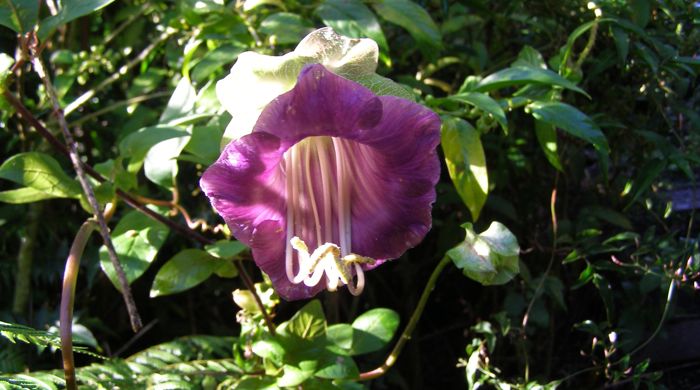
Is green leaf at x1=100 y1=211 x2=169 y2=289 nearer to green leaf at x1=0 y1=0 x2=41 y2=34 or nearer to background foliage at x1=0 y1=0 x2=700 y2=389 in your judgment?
background foliage at x1=0 y1=0 x2=700 y2=389

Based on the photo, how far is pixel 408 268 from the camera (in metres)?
1.42

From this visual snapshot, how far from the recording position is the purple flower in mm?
679

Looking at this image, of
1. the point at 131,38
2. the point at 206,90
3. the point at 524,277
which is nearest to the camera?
the point at 206,90

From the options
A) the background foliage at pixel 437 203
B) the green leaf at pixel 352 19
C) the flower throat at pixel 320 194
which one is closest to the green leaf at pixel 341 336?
the background foliage at pixel 437 203

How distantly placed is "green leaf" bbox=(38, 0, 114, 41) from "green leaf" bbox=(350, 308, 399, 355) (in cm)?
52

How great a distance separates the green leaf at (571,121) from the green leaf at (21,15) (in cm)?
62

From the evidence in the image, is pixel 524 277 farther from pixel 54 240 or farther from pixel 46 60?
pixel 46 60

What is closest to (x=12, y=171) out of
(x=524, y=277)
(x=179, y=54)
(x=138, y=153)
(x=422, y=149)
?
(x=138, y=153)

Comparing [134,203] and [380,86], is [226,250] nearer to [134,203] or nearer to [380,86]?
[134,203]

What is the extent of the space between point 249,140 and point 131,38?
1.08 m

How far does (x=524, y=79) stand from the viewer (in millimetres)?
902

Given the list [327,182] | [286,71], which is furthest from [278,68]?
[327,182]

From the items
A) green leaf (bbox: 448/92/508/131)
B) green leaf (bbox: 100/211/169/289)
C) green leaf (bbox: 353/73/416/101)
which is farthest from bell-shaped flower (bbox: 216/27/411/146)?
green leaf (bbox: 100/211/169/289)

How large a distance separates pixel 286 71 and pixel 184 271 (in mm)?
337
